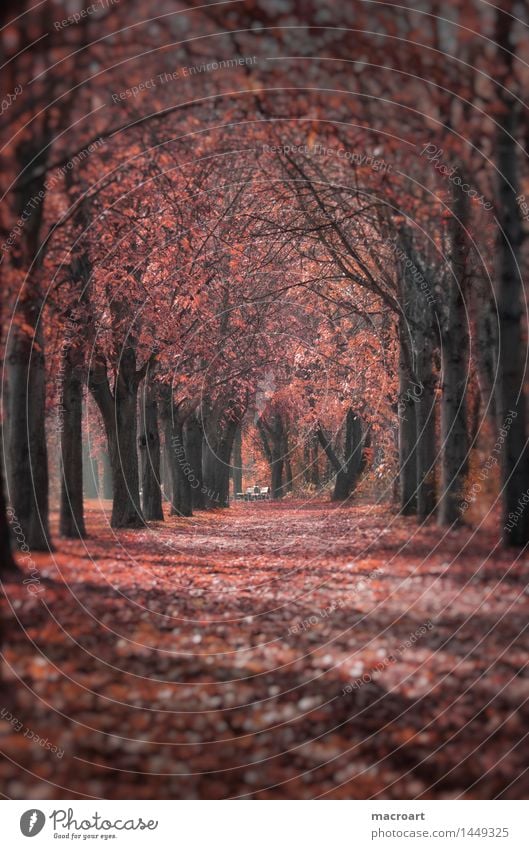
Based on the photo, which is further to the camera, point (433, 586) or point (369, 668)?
point (433, 586)

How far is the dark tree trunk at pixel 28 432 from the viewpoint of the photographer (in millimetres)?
13461

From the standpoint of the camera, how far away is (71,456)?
18812mm

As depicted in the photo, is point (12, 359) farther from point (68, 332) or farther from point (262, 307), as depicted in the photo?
point (262, 307)

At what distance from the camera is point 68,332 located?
764 inches

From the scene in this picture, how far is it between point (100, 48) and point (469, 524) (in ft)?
30.4

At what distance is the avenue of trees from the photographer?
34.1 ft

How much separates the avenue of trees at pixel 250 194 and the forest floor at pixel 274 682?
1284 millimetres

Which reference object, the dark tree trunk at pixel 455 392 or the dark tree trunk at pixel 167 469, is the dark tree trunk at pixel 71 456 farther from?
the dark tree trunk at pixel 167 469

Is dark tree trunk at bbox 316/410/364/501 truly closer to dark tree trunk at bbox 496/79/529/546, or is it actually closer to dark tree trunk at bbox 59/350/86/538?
dark tree trunk at bbox 59/350/86/538

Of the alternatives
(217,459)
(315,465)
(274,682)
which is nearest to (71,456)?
(274,682)

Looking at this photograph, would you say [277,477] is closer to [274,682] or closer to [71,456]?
[71,456]

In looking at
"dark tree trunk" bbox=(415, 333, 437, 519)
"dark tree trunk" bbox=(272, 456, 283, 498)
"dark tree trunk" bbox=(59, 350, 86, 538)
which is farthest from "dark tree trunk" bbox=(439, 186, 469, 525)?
"dark tree trunk" bbox=(272, 456, 283, 498)

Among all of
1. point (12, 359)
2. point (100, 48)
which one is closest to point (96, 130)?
point (100, 48)

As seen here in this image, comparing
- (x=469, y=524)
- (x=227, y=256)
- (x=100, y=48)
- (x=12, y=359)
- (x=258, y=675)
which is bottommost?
(x=258, y=675)
